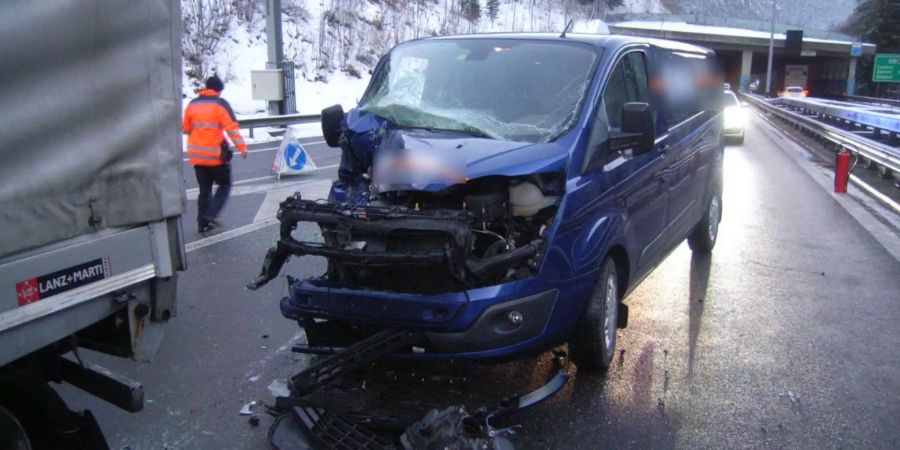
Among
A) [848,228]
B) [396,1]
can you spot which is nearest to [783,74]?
[396,1]

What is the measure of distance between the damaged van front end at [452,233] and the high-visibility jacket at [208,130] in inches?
179

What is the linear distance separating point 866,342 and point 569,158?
291cm

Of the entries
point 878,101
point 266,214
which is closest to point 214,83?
point 266,214

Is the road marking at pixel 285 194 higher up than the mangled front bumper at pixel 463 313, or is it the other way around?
the mangled front bumper at pixel 463 313

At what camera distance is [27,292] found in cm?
257

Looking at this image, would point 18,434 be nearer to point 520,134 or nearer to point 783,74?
point 520,134

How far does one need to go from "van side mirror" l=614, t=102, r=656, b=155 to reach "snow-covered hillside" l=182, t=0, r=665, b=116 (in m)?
25.5

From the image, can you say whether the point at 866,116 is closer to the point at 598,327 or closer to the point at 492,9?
the point at 598,327

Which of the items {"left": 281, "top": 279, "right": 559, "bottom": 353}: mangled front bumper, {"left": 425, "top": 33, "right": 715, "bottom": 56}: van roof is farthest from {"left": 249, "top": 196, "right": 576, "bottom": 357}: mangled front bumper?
{"left": 425, "top": 33, "right": 715, "bottom": 56}: van roof

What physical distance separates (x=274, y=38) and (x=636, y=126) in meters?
20.0

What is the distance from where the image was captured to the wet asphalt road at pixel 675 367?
4164mm

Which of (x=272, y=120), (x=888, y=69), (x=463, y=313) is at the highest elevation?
(x=888, y=69)

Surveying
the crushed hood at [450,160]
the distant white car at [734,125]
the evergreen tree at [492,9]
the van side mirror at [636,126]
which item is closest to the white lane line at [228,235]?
the crushed hood at [450,160]

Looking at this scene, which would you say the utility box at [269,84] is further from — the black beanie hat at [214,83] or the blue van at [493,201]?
the blue van at [493,201]
